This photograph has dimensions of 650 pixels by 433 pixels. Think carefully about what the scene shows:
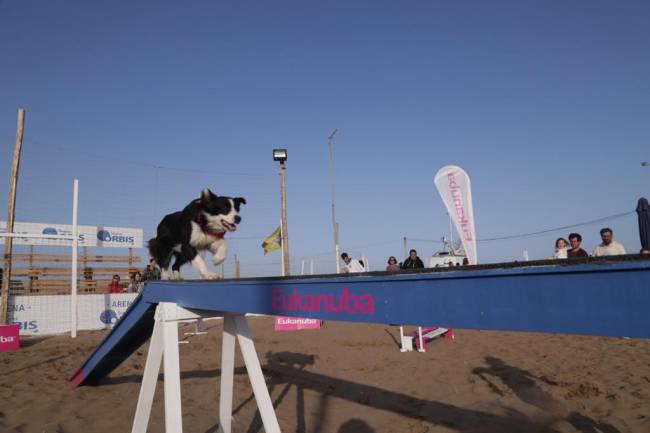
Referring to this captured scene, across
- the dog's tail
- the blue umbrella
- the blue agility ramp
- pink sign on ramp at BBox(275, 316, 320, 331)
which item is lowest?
pink sign on ramp at BBox(275, 316, 320, 331)

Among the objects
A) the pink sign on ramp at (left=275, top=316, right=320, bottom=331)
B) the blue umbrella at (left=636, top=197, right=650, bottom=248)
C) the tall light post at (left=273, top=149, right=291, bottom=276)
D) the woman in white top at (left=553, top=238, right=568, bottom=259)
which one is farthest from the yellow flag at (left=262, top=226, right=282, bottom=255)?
the blue umbrella at (left=636, top=197, right=650, bottom=248)

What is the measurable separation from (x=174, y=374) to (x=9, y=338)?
800cm

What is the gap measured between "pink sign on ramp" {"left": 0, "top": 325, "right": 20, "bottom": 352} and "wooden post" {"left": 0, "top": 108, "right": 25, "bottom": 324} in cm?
206

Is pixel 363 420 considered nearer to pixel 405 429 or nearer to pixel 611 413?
pixel 405 429

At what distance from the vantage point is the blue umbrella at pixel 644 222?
6465 millimetres

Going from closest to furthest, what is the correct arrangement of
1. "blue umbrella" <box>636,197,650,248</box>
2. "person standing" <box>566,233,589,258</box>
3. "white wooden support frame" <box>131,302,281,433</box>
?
"white wooden support frame" <box>131,302,281,433</box>
"blue umbrella" <box>636,197,650,248</box>
"person standing" <box>566,233,589,258</box>

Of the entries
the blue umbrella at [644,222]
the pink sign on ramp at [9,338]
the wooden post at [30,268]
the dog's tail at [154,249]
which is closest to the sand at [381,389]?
the pink sign on ramp at [9,338]

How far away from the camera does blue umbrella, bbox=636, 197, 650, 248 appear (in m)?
6.46

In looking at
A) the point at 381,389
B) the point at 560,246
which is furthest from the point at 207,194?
the point at 560,246

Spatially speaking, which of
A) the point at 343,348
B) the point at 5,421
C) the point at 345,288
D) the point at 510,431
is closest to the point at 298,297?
the point at 345,288

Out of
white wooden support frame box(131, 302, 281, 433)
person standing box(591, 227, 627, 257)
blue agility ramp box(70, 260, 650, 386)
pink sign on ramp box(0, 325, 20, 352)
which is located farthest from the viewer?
pink sign on ramp box(0, 325, 20, 352)

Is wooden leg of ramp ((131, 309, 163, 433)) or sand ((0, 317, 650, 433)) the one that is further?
sand ((0, 317, 650, 433))

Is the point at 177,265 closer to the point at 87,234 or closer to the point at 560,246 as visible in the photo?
the point at 560,246

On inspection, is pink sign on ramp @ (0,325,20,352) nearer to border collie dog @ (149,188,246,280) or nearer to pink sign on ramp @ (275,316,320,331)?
pink sign on ramp @ (275,316,320,331)
